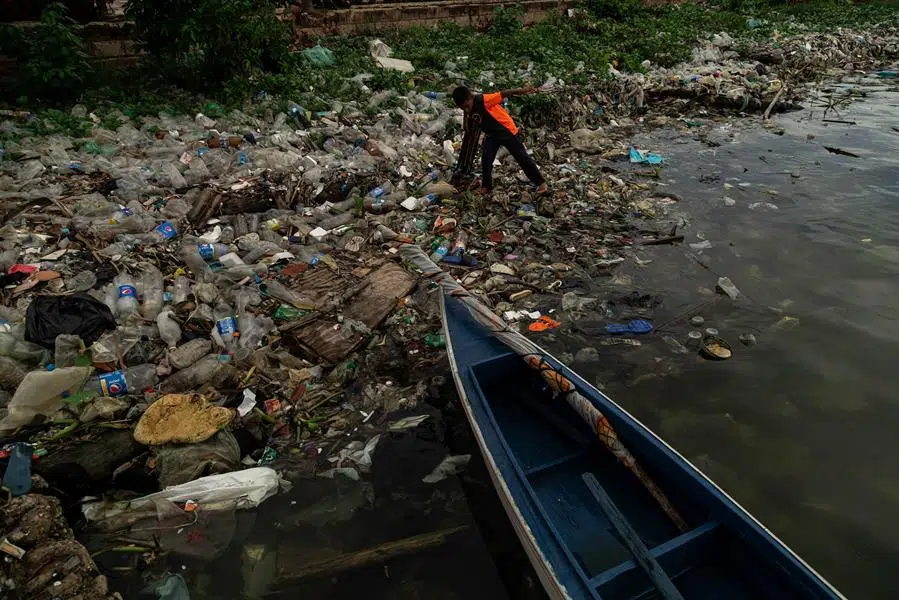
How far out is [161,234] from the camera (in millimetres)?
5984

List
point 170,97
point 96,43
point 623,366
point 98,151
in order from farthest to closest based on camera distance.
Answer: point 96,43
point 170,97
point 98,151
point 623,366

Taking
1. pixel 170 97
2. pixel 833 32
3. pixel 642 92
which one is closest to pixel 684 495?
pixel 170 97

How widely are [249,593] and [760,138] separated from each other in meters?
12.3

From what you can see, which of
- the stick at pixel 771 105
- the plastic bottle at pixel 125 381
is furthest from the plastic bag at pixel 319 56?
the stick at pixel 771 105

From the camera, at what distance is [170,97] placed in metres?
9.16

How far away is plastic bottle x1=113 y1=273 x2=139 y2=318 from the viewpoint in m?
4.89

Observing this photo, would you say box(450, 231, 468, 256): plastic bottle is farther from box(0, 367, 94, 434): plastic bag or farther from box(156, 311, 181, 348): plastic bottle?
box(0, 367, 94, 434): plastic bag

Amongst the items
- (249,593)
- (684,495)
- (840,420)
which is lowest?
(249,593)

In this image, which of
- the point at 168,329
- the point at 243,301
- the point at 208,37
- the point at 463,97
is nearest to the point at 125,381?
the point at 168,329

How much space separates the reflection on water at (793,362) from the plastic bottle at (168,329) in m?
3.79

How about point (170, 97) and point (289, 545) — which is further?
point (170, 97)

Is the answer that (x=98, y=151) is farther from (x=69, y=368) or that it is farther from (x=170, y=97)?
(x=69, y=368)

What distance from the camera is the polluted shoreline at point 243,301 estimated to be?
3652 millimetres

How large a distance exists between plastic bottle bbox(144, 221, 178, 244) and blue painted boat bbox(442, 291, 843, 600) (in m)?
3.76
